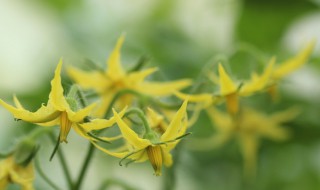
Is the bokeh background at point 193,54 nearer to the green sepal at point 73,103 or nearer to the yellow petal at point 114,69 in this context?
the yellow petal at point 114,69

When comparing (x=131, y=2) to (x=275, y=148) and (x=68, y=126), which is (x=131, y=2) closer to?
(x=275, y=148)

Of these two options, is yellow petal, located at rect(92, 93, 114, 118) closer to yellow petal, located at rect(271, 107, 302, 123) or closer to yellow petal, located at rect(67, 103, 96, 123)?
yellow petal, located at rect(67, 103, 96, 123)

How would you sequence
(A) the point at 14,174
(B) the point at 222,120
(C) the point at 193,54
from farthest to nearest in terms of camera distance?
(C) the point at 193,54, (B) the point at 222,120, (A) the point at 14,174

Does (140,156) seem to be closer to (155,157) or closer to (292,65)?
(155,157)

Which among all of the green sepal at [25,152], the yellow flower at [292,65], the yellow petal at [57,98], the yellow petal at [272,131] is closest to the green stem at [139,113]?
the yellow petal at [57,98]

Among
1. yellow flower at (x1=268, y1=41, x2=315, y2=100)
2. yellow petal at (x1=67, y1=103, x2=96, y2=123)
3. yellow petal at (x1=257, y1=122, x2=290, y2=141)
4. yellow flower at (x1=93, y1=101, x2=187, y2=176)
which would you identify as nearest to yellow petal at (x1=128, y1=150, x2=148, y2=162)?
yellow flower at (x1=93, y1=101, x2=187, y2=176)

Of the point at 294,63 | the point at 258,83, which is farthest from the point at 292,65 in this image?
the point at 258,83
